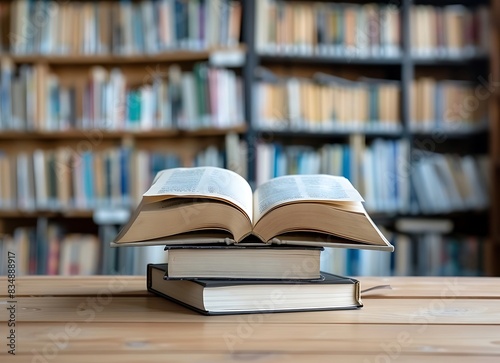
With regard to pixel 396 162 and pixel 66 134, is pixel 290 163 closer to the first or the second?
pixel 396 162

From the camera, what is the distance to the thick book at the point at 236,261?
0.77 m

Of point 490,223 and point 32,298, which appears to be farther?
point 490,223

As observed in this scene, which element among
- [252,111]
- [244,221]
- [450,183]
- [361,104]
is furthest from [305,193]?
[450,183]

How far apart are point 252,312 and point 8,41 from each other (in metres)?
2.44

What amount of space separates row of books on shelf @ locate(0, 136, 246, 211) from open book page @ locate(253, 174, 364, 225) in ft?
5.72

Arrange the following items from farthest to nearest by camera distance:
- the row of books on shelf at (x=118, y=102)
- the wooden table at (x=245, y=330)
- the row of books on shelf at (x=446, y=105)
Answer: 1. the row of books on shelf at (x=446, y=105)
2. the row of books on shelf at (x=118, y=102)
3. the wooden table at (x=245, y=330)

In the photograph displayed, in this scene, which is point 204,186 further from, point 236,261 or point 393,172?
point 393,172

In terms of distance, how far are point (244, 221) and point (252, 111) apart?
6.24ft

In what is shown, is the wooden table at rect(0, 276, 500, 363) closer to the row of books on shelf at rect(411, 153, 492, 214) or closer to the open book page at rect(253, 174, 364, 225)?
the open book page at rect(253, 174, 364, 225)

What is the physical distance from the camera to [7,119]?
106 inches

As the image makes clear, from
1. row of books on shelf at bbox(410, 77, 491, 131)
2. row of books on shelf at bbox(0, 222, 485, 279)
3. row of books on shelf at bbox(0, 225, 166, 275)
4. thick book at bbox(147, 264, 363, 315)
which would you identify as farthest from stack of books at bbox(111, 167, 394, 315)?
row of books on shelf at bbox(410, 77, 491, 131)

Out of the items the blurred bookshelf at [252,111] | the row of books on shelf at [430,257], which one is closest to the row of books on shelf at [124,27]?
the blurred bookshelf at [252,111]

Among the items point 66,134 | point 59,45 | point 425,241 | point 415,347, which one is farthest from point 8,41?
point 415,347

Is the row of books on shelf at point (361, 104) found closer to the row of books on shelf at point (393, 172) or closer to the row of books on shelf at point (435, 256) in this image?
the row of books on shelf at point (393, 172)
